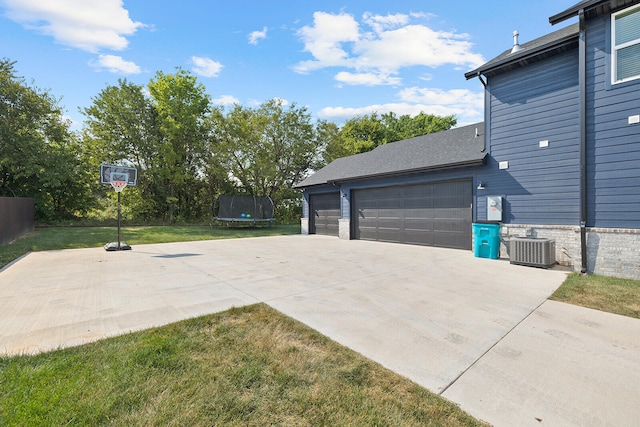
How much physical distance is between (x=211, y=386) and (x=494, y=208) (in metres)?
7.78

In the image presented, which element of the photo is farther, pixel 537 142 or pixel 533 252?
pixel 537 142

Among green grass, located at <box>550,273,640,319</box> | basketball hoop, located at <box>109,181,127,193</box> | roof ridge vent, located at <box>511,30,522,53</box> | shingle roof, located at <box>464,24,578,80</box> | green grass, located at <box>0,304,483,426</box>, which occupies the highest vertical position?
roof ridge vent, located at <box>511,30,522,53</box>

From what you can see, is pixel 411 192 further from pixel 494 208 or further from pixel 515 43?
pixel 515 43

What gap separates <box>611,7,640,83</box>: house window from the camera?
5059mm

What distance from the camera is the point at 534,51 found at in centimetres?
645

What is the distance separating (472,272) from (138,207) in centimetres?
2086

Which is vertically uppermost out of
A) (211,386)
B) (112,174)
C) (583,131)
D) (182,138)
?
(182,138)

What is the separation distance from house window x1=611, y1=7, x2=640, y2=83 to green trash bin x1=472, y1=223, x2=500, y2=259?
3.73m

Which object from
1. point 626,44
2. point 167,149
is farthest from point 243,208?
point 626,44

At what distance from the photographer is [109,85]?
18.7 meters

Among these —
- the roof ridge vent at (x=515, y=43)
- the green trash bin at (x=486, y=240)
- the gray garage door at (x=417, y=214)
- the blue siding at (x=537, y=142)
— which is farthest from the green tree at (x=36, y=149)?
the roof ridge vent at (x=515, y=43)

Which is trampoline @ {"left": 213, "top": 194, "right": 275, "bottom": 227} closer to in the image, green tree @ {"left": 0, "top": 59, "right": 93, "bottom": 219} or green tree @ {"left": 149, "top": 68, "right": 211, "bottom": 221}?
green tree @ {"left": 149, "top": 68, "right": 211, "bottom": 221}

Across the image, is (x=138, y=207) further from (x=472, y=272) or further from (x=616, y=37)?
(x=616, y=37)

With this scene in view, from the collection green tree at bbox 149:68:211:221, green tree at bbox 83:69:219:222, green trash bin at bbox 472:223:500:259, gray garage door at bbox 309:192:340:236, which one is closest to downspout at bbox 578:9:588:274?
green trash bin at bbox 472:223:500:259
